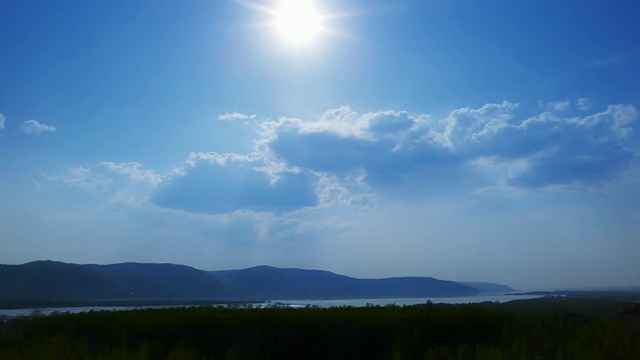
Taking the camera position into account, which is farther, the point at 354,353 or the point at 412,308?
the point at 412,308

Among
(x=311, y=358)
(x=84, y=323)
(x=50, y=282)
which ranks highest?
Result: (x=50, y=282)

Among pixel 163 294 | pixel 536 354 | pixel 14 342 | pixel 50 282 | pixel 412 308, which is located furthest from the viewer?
pixel 163 294

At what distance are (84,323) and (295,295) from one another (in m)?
121

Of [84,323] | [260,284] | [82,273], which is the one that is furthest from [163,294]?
[84,323]

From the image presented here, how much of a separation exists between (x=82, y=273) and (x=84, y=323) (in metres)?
103

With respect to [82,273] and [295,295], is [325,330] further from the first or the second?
[295,295]

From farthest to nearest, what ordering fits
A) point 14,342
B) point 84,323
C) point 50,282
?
point 50,282 < point 84,323 < point 14,342

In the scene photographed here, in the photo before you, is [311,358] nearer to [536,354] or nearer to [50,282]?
[536,354]

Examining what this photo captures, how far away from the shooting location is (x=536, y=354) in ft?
34.7

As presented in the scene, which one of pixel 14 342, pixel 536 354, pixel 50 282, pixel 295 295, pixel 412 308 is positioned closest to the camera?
pixel 536 354

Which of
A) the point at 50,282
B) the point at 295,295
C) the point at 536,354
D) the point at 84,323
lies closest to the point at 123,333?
the point at 84,323

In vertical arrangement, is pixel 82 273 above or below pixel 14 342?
above

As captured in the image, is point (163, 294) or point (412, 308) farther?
point (163, 294)

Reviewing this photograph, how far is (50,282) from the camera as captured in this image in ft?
333
